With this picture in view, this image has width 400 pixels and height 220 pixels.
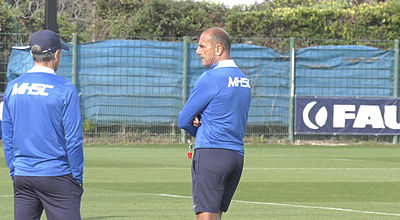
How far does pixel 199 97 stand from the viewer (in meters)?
6.30

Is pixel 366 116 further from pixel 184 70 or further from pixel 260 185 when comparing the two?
pixel 260 185

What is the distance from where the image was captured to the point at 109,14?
91.1 ft

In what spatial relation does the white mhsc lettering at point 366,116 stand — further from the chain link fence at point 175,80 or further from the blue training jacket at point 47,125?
the blue training jacket at point 47,125

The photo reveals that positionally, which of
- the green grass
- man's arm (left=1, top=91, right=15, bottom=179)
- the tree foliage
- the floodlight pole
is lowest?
the green grass

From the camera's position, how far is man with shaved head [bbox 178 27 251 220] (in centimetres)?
631

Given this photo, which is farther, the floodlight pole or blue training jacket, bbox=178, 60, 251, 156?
the floodlight pole

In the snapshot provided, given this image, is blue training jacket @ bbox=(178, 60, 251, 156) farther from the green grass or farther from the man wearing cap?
the green grass

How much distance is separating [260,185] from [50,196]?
27.3ft

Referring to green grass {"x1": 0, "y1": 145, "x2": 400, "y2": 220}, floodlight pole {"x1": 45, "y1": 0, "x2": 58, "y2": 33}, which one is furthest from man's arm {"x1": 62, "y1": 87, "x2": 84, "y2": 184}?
green grass {"x1": 0, "y1": 145, "x2": 400, "y2": 220}

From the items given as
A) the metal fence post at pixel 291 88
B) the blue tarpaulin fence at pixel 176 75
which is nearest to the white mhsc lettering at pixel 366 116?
the blue tarpaulin fence at pixel 176 75

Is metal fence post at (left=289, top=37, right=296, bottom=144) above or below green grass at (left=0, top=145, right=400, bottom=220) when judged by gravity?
above

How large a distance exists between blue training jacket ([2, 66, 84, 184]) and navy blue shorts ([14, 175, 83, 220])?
47 mm

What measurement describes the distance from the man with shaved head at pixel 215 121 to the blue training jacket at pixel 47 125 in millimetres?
1059

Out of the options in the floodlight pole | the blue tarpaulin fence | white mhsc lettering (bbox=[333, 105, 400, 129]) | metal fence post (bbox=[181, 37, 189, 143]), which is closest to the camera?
the floodlight pole
